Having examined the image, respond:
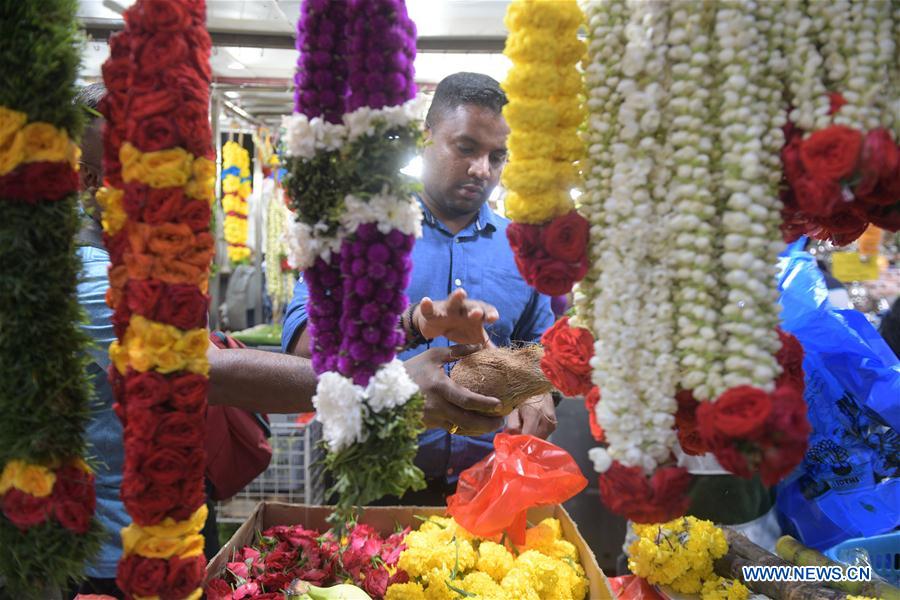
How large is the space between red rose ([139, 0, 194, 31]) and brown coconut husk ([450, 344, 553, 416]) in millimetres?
824

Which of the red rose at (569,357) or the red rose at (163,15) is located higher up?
the red rose at (163,15)

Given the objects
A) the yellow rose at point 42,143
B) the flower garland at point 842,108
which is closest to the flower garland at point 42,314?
the yellow rose at point 42,143

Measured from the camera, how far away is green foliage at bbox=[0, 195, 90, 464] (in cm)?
87

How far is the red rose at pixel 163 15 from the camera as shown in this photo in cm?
83

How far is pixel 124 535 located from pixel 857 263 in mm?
2901

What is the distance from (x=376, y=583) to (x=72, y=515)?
28.4 inches

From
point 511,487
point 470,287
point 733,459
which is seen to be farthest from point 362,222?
point 470,287

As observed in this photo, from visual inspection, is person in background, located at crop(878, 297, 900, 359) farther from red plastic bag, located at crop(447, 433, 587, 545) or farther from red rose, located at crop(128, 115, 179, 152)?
red rose, located at crop(128, 115, 179, 152)

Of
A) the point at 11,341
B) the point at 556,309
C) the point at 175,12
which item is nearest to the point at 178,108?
the point at 175,12

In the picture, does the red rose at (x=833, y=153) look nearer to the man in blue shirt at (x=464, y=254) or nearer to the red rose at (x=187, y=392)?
the red rose at (x=187, y=392)

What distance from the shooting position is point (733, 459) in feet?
2.51

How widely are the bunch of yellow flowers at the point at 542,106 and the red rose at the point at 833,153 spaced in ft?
0.97

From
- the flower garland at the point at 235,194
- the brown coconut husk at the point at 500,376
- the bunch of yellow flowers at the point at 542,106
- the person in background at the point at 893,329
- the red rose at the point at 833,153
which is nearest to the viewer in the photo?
the red rose at the point at 833,153

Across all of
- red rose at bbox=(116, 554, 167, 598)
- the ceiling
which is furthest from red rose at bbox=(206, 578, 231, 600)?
the ceiling
